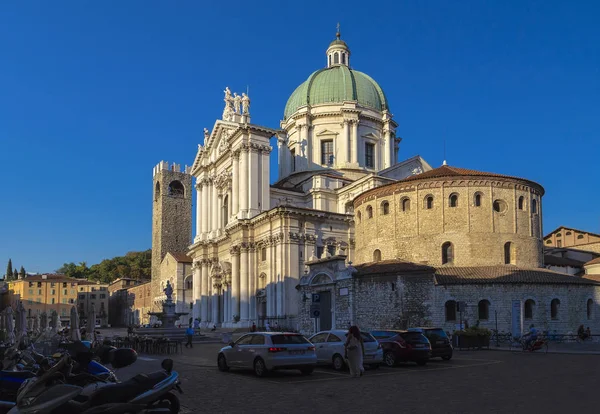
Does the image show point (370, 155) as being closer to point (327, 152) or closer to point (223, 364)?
point (327, 152)

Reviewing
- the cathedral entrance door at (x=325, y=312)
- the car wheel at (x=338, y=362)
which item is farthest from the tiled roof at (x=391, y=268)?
the car wheel at (x=338, y=362)

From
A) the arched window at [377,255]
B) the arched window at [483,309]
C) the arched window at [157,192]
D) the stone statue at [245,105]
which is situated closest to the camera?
the arched window at [483,309]

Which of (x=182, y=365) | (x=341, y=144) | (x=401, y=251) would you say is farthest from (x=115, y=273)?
(x=182, y=365)

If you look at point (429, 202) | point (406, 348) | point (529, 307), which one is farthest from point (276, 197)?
point (406, 348)

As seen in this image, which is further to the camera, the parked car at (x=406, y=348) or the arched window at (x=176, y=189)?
the arched window at (x=176, y=189)

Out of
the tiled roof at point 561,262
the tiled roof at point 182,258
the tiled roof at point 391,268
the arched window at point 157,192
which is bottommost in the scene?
the tiled roof at point 391,268

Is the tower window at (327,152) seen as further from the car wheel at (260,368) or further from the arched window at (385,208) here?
the car wheel at (260,368)

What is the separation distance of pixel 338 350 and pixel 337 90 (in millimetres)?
48738

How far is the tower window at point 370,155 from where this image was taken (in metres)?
64.5

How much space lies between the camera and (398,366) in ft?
68.0

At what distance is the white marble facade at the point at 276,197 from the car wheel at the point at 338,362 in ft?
81.8

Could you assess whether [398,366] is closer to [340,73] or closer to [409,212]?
[409,212]

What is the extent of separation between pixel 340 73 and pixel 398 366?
5035 centimetres

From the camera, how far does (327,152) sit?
6366 centimetres
